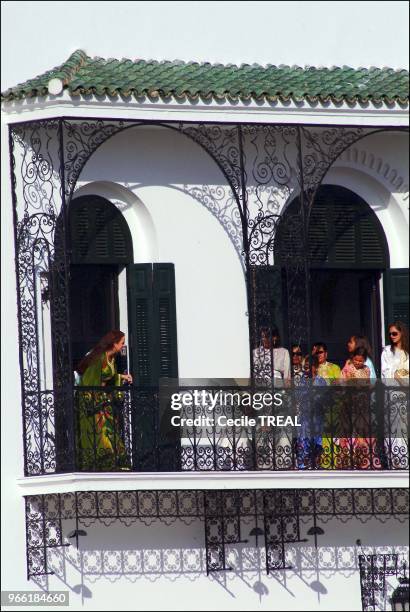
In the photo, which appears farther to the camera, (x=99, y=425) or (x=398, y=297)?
(x=398, y=297)

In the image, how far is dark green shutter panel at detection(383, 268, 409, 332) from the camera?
27859 mm

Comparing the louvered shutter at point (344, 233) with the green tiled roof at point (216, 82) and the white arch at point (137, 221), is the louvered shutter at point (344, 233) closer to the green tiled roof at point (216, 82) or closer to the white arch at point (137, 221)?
the green tiled roof at point (216, 82)

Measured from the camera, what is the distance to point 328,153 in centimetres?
2694

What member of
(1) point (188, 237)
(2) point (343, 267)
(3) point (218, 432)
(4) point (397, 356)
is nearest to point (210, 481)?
(3) point (218, 432)

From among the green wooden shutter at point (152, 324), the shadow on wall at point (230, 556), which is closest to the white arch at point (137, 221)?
the green wooden shutter at point (152, 324)

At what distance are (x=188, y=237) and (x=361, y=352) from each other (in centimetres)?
223

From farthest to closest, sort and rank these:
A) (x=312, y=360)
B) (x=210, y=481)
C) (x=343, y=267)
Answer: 1. (x=343, y=267)
2. (x=312, y=360)
3. (x=210, y=481)

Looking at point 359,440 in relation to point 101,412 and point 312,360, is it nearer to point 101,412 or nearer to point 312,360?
point 312,360

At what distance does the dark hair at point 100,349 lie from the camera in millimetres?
26281

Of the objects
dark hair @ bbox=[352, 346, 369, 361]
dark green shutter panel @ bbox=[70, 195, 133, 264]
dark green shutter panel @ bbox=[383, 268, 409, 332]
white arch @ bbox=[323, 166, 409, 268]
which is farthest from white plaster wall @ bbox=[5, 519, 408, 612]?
white arch @ bbox=[323, 166, 409, 268]

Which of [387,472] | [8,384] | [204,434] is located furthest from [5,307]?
[387,472]

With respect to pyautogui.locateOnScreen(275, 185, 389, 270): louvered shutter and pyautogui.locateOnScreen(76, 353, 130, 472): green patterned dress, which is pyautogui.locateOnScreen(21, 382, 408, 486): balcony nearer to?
pyautogui.locateOnScreen(76, 353, 130, 472): green patterned dress

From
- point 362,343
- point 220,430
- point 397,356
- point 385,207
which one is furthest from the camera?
point 385,207

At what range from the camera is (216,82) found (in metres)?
26.4
